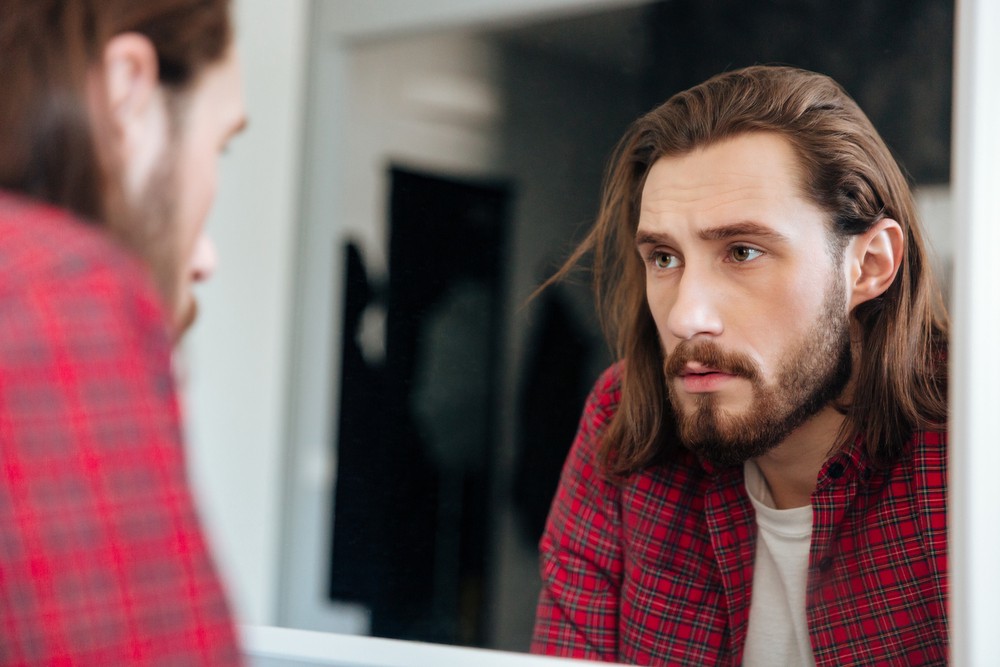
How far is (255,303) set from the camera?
1504mm

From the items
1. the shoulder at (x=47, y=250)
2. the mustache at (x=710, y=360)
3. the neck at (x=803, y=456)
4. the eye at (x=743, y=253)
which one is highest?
the shoulder at (x=47, y=250)

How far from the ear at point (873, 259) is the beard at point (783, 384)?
0.03m

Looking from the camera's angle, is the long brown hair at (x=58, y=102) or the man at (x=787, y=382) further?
the man at (x=787, y=382)

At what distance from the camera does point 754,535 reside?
1.10 m

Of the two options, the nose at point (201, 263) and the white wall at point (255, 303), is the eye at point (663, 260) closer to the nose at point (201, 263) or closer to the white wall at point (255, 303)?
the nose at point (201, 263)

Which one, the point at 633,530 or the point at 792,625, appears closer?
the point at 792,625

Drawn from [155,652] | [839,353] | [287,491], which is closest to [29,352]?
[155,652]

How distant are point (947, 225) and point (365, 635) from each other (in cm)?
87

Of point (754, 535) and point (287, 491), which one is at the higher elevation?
point (754, 535)

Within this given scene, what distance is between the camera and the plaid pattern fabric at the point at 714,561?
1.00 metres

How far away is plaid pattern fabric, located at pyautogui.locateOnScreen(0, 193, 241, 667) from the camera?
1.78 feet

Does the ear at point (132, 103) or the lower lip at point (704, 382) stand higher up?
the ear at point (132, 103)

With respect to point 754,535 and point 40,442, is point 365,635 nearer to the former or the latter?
point 754,535

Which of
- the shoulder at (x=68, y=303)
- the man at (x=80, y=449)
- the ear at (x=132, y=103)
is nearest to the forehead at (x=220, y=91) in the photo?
the ear at (x=132, y=103)
